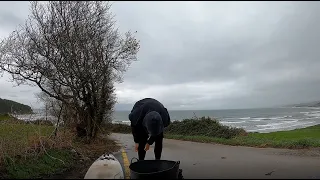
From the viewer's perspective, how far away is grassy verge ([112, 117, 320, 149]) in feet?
47.7

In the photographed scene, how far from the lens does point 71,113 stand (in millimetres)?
15727

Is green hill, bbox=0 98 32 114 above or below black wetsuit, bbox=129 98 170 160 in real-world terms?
above

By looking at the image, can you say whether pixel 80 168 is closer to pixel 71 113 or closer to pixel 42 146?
pixel 42 146

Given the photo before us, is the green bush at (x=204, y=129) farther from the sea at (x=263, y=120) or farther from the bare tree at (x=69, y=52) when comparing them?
the bare tree at (x=69, y=52)

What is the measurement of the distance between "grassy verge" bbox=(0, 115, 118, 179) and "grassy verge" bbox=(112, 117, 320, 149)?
7670 millimetres

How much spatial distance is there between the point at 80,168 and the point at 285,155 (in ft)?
23.4

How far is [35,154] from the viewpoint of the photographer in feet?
30.3

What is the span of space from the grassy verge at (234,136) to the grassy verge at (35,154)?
7.67 m

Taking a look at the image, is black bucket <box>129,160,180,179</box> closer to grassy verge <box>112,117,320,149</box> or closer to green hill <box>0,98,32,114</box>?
green hill <box>0,98,32,114</box>

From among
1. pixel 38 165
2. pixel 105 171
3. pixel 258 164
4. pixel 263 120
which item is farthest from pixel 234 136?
pixel 263 120

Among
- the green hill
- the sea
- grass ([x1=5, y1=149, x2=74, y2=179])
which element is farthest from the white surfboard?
the green hill

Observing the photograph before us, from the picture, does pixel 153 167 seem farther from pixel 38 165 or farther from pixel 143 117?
pixel 38 165

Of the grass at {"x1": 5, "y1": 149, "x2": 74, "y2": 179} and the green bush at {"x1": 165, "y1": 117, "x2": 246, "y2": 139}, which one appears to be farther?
the green bush at {"x1": 165, "y1": 117, "x2": 246, "y2": 139}

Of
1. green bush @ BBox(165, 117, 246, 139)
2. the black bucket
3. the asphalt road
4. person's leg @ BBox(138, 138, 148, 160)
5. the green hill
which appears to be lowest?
the asphalt road
